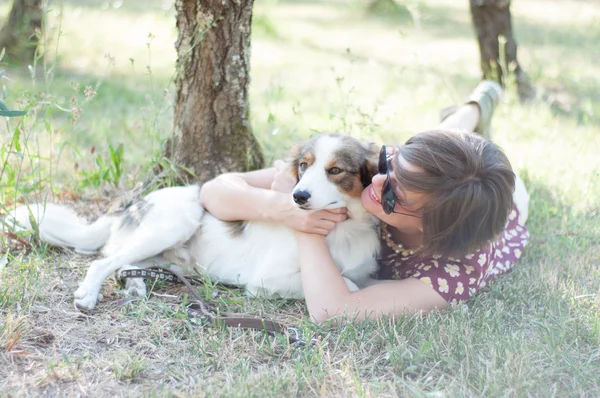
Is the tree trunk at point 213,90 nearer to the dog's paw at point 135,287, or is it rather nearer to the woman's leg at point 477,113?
the dog's paw at point 135,287

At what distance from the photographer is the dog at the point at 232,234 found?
9.82ft

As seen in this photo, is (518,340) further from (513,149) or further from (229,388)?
(513,149)

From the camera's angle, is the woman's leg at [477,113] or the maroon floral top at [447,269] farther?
the woman's leg at [477,113]

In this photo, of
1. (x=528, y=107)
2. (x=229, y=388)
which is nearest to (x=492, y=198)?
(x=229, y=388)

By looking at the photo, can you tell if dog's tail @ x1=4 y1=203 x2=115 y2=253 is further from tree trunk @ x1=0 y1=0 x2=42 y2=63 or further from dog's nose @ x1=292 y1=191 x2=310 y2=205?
tree trunk @ x1=0 y1=0 x2=42 y2=63

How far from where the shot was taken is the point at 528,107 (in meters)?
6.34

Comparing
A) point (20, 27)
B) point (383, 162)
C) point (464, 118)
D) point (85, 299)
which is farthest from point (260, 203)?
point (20, 27)

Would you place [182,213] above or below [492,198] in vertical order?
below

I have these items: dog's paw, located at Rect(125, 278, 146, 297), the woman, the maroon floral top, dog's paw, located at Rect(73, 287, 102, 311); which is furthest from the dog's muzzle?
dog's paw, located at Rect(73, 287, 102, 311)

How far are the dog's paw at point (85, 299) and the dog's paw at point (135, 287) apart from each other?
0.56 feet

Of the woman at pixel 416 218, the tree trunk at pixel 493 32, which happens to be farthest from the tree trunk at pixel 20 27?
the woman at pixel 416 218

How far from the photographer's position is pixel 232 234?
3.46 meters

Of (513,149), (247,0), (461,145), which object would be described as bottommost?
(513,149)

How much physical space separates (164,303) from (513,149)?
3.43 meters
